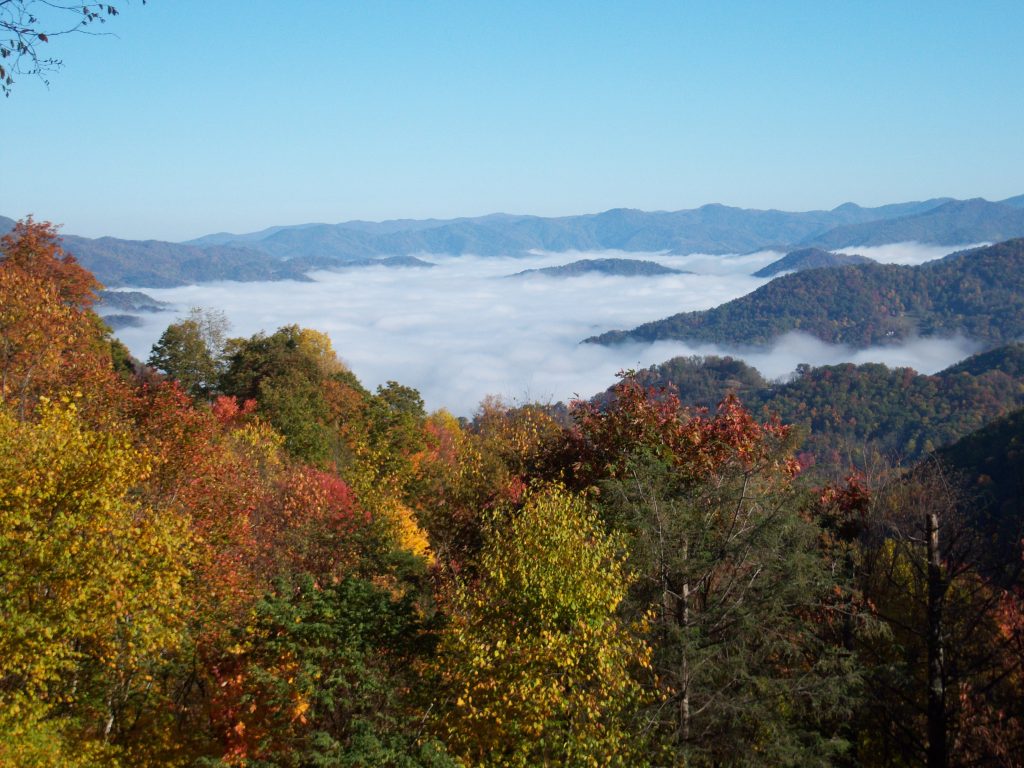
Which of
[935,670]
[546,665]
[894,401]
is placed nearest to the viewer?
[935,670]

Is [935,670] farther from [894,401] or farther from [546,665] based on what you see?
[894,401]

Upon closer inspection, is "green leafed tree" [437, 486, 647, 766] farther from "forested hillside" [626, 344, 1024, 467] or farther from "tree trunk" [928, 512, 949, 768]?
"forested hillside" [626, 344, 1024, 467]

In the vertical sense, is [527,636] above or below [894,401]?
above

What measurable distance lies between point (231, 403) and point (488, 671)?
30.8 metres

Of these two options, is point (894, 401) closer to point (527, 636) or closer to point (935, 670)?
point (935, 670)

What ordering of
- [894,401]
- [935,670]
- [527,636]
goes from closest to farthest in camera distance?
[935,670] → [527,636] → [894,401]

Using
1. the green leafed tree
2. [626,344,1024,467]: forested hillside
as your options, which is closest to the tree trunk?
the green leafed tree

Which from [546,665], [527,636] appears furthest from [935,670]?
[527,636]

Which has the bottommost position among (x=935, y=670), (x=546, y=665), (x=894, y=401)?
(x=894, y=401)

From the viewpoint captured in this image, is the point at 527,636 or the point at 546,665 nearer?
the point at 546,665

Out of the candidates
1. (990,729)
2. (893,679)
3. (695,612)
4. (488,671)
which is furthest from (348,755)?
(990,729)

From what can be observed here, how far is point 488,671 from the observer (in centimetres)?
1246

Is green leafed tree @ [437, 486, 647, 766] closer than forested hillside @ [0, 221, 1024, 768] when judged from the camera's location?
No

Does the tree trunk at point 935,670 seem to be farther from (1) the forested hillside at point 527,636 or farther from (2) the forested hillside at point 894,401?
(2) the forested hillside at point 894,401
